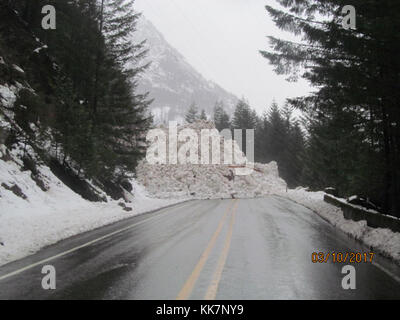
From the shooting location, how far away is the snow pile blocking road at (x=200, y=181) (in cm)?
3909

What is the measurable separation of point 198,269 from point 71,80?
738 inches

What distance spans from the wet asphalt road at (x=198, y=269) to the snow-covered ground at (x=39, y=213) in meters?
0.66

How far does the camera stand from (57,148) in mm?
21297

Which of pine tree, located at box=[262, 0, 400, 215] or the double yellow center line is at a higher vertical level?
pine tree, located at box=[262, 0, 400, 215]

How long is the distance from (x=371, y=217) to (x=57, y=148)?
57.2ft

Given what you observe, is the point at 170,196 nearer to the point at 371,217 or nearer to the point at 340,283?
the point at 371,217

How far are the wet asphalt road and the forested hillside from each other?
9.15 meters

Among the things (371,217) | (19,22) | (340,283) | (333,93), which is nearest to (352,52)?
(333,93)

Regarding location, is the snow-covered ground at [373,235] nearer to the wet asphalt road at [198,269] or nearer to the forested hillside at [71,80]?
the wet asphalt road at [198,269]

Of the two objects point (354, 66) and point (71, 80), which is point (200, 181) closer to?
point (71, 80)

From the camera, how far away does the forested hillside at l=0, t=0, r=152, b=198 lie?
18.5 metres

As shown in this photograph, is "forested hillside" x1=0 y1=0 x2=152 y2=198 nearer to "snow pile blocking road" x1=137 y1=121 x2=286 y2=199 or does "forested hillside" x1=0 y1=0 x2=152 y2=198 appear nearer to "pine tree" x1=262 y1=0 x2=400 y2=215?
"pine tree" x1=262 y1=0 x2=400 y2=215

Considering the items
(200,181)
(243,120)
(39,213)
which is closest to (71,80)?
(39,213)

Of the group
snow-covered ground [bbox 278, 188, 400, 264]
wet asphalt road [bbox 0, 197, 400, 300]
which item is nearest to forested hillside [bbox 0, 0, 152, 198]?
wet asphalt road [bbox 0, 197, 400, 300]
